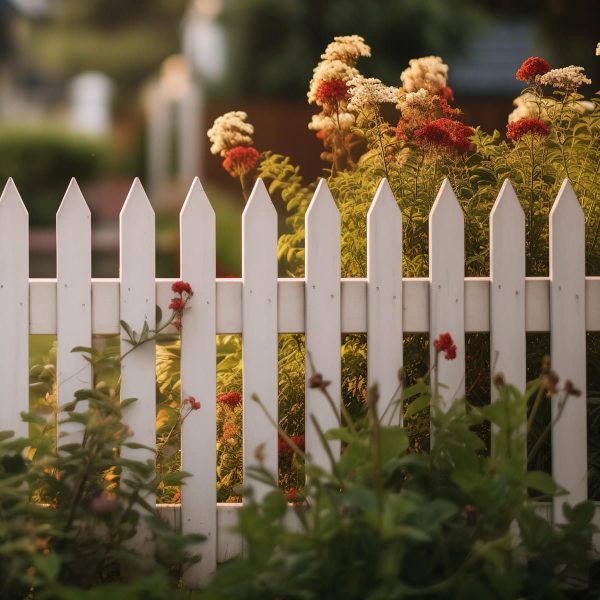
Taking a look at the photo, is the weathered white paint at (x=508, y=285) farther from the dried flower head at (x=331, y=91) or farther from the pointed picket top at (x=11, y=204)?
the pointed picket top at (x=11, y=204)

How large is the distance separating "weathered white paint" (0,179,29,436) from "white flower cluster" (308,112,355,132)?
106 centimetres

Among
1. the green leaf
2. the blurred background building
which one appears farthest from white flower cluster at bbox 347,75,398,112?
the blurred background building

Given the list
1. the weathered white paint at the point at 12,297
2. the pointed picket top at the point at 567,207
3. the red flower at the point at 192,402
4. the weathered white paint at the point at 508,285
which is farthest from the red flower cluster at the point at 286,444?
the pointed picket top at the point at 567,207

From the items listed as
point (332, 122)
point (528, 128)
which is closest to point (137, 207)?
point (332, 122)

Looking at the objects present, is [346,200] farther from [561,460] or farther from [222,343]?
[561,460]

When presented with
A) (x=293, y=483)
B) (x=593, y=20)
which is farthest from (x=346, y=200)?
(x=593, y=20)

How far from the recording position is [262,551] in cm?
208

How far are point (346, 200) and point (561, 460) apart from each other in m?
1.06

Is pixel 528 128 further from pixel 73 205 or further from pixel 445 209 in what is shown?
pixel 73 205

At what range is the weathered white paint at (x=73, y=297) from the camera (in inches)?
110

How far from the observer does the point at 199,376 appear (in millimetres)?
2828

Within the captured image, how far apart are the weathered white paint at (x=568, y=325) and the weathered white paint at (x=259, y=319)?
759 mm

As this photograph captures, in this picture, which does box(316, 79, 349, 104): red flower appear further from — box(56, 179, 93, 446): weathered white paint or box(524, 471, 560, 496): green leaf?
box(524, 471, 560, 496): green leaf

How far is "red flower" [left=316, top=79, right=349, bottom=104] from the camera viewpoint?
10.8 feet
